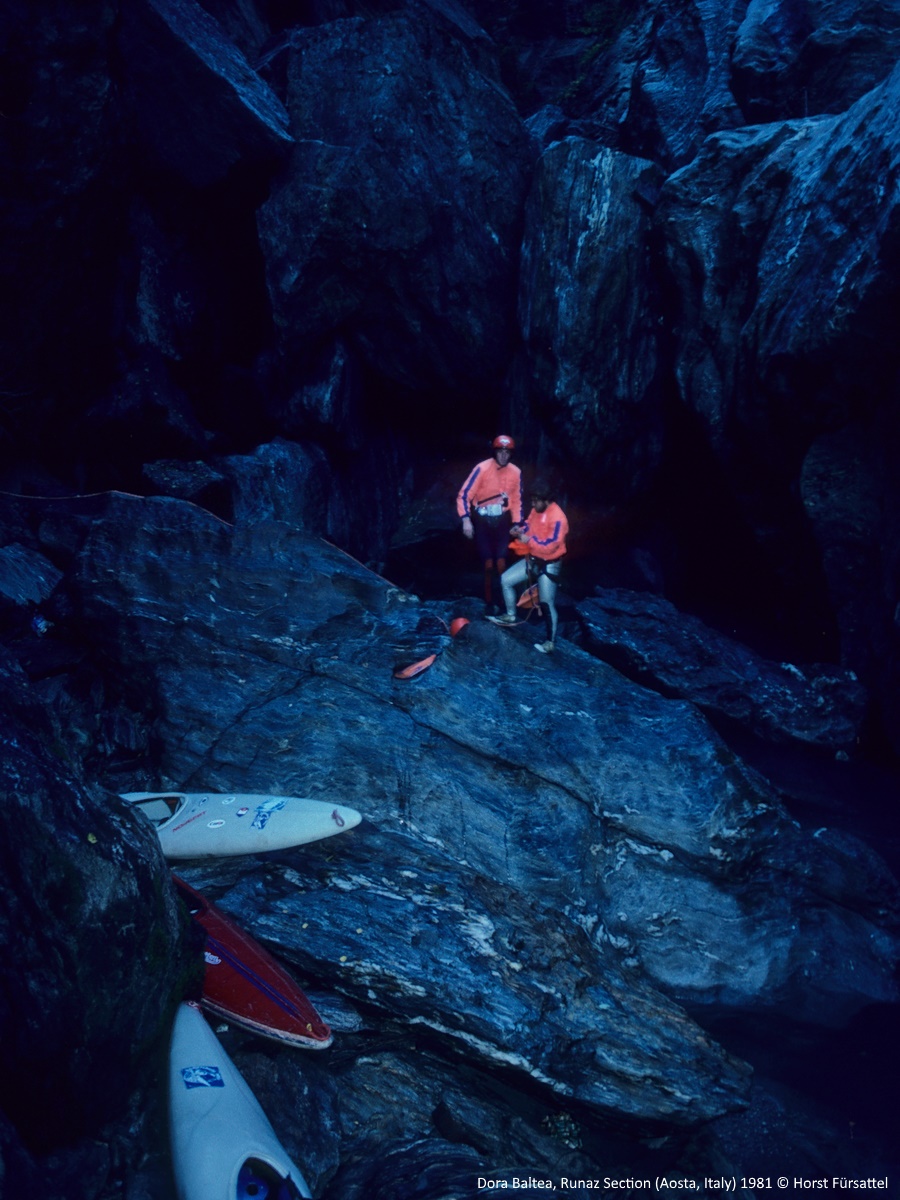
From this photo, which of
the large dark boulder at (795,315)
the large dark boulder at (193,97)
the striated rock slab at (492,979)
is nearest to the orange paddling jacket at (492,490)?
the large dark boulder at (795,315)

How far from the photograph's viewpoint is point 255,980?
5930 millimetres

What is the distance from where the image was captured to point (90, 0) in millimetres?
11609

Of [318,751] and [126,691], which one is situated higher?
[126,691]

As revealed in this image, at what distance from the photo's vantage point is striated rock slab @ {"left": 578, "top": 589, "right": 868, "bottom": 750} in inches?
431

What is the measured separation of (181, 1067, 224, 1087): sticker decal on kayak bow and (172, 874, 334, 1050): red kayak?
0.55m

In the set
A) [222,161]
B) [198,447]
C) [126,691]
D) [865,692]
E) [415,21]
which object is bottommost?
[865,692]

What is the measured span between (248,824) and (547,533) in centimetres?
490

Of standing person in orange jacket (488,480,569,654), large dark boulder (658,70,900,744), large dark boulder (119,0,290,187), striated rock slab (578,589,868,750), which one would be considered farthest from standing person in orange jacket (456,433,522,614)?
large dark boulder (119,0,290,187)

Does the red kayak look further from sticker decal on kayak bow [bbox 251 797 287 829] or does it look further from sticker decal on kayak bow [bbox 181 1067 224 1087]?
sticker decal on kayak bow [bbox 251 797 287 829]

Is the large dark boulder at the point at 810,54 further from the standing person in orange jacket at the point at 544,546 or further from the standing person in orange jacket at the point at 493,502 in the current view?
the standing person in orange jacket at the point at 544,546

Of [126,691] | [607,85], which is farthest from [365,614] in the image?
[607,85]

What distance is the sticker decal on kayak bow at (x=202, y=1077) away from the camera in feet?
17.0

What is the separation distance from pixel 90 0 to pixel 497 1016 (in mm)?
15109

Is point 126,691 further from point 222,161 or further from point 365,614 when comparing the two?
point 222,161
